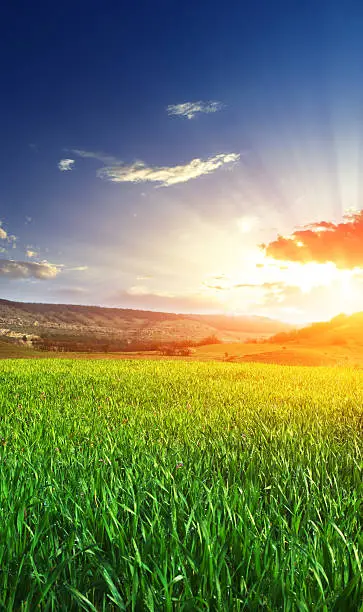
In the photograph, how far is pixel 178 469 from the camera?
3678mm

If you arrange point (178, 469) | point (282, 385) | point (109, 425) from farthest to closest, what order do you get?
point (282, 385) < point (109, 425) < point (178, 469)

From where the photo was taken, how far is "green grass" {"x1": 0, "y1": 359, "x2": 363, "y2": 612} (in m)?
1.91

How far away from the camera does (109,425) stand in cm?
626

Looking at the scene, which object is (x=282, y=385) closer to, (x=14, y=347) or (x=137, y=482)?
(x=137, y=482)

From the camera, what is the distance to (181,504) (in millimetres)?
2787

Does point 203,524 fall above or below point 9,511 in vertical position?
above

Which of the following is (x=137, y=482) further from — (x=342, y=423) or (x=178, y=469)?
(x=342, y=423)

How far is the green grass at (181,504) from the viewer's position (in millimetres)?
1906

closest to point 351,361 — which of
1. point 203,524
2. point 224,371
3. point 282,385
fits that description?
point 224,371

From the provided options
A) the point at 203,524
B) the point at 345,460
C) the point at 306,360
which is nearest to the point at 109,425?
the point at 345,460

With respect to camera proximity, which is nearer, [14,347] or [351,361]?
[351,361]

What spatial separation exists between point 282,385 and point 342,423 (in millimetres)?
4560

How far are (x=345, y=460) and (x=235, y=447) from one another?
1191 mm

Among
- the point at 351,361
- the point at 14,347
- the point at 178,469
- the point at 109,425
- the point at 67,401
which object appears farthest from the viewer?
the point at 14,347
